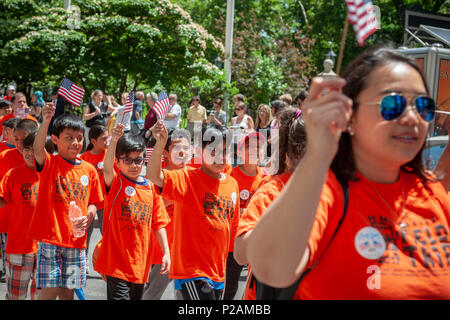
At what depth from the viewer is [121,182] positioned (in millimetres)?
4574

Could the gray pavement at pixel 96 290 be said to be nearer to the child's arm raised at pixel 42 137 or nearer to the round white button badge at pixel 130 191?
the round white button badge at pixel 130 191

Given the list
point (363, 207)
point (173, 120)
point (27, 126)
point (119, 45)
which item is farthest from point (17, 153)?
point (119, 45)

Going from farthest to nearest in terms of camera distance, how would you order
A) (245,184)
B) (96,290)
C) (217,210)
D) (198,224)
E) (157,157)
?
(96,290), (245,184), (217,210), (198,224), (157,157)

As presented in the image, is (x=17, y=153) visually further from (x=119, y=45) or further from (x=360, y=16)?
(x=119, y=45)

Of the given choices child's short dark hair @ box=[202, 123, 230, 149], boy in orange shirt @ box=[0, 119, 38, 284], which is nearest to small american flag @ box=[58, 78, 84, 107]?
boy in orange shirt @ box=[0, 119, 38, 284]

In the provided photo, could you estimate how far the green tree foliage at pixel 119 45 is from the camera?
1593 cm

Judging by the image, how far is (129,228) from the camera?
4.38 metres

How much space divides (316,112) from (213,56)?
2800 cm

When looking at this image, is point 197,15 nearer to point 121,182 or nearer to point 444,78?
point 444,78

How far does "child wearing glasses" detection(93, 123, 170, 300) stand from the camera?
14.0ft

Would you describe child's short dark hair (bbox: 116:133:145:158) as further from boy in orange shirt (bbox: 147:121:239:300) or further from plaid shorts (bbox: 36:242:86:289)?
plaid shorts (bbox: 36:242:86:289)

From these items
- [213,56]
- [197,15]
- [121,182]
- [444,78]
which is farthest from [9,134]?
[197,15]

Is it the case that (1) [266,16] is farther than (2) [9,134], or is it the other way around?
(1) [266,16]

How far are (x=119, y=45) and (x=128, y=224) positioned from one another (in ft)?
41.2
